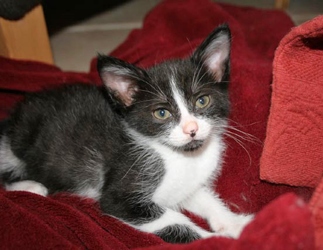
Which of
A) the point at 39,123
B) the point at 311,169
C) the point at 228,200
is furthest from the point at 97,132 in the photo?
the point at 311,169

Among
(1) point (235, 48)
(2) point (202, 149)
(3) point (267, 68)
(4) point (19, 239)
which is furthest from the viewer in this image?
(1) point (235, 48)

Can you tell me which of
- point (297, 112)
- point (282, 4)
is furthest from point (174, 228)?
point (282, 4)

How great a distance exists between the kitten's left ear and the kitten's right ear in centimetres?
21

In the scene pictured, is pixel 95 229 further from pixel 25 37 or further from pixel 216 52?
pixel 25 37

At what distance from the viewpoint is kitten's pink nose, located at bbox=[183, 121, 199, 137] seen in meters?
1.25

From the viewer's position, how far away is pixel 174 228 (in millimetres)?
1321

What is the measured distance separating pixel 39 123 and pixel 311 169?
3.24 ft

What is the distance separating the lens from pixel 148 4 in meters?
3.32

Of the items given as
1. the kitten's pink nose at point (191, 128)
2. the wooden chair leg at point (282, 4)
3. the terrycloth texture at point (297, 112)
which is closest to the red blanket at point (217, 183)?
the terrycloth texture at point (297, 112)

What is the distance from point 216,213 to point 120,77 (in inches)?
22.3

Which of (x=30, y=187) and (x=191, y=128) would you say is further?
(x=30, y=187)

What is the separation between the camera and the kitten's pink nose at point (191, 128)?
125cm

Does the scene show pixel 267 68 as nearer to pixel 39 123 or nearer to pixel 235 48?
pixel 235 48

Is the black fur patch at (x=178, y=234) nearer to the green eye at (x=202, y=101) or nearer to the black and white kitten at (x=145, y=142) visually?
the black and white kitten at (x=145, y=142)
